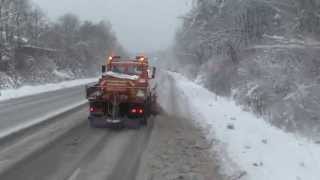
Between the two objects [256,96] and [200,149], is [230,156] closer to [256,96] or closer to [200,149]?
[200,149]

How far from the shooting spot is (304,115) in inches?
717

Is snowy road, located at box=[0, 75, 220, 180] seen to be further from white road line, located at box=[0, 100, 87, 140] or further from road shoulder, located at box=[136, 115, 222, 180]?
white road line, located at box=[0, 100, 87, 140]

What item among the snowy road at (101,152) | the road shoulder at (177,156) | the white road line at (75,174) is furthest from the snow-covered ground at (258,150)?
the white road line at (75,174)

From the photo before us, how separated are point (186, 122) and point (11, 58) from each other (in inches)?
1255

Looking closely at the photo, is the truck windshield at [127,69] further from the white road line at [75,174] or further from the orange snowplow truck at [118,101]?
the white road line at [75,174]

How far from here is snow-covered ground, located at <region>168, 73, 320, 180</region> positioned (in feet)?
A: 37.0

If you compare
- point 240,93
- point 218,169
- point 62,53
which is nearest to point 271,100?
point 240,93

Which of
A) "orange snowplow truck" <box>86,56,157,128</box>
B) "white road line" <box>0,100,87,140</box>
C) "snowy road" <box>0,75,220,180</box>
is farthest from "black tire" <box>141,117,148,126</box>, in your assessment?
"white road line" <box>0,100,87,140</box>

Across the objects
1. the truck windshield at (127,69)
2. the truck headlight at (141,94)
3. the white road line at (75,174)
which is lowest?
the white road line at (75,174)

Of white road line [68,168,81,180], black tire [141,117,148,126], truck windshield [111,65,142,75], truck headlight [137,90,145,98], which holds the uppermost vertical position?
truck windshield [111,65,142,75]

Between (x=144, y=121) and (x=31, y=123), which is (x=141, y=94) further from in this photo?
(x=31, y=123)

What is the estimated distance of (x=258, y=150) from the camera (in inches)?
549

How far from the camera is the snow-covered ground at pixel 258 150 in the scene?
11.3 m

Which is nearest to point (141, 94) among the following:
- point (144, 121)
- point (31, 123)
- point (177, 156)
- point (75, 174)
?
point (144, 121)
